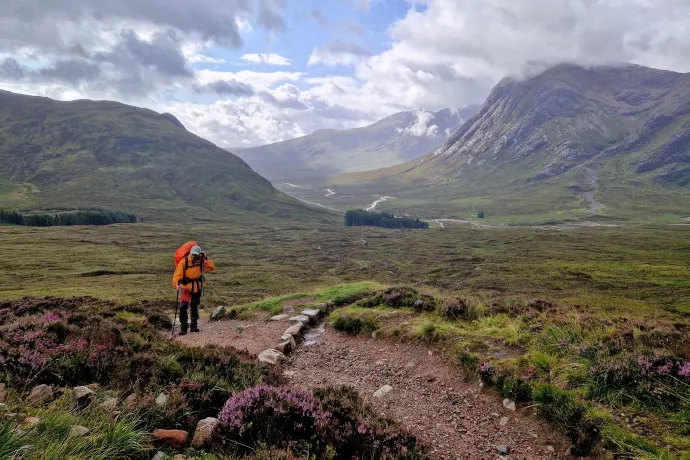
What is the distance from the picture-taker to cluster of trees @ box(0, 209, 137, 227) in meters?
129

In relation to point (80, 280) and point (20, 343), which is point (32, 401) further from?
point (80, 280)

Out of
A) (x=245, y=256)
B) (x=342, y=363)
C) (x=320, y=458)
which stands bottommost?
(x=245, y=256)

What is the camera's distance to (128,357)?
8336 mm

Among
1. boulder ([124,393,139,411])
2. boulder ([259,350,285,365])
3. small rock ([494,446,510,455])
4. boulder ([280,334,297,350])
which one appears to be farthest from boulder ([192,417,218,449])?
boulder ([280,334,297,350])

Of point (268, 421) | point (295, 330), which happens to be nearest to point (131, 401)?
point (268, 421)

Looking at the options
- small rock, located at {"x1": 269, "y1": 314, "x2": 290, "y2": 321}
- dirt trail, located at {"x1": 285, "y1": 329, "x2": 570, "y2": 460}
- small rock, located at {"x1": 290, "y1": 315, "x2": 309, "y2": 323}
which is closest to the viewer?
dirt trail, located at {"x1": 285, "y1": 329, "x2": 570, "y2": 460}

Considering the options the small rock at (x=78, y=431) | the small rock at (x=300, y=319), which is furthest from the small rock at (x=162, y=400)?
the small rock at (x=300, y=319)

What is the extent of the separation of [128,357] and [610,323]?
11.9 metres

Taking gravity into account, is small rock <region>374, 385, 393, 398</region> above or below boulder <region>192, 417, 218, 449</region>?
below

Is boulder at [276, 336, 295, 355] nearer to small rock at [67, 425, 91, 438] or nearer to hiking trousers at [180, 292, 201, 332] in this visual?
hiking trousers at [180, 292, 201, 332]

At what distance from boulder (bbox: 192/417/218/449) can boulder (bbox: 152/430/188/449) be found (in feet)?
0.54

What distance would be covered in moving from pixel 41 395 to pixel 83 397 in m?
0.65

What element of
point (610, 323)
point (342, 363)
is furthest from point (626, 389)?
point (342, 363)

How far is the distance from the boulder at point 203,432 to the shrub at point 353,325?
830 centimetres
